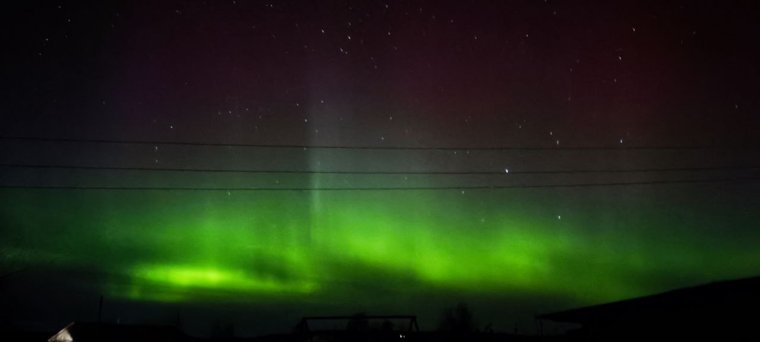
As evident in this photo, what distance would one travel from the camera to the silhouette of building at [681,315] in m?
18.4

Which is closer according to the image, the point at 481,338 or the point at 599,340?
the point at 599,340

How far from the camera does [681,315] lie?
20.3 m

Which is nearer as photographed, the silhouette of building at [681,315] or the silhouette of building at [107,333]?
the silhouette of building at [681,315]

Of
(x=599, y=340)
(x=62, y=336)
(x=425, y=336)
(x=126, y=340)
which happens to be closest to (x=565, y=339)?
(x=599, y=340)

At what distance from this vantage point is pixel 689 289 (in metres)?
21.4

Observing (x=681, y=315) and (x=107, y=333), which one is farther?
(x=107, y=333)

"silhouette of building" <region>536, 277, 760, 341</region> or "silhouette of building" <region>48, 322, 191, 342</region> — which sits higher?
"silhouette of building" <region>48, 322, 191, 342</region>

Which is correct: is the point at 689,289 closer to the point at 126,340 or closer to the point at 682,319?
the point at 682,319

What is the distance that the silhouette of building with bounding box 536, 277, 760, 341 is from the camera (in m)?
18.4

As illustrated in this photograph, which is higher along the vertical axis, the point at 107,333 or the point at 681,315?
the point at 107,333

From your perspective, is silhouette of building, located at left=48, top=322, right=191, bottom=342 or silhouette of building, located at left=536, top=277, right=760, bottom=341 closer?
silhouette of building, located at left=536, top=277, right=760, bottom=341

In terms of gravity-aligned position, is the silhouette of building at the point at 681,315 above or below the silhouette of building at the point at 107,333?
below

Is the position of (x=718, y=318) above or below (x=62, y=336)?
below

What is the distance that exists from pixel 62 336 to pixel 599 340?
93.1 ft
